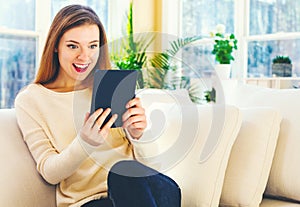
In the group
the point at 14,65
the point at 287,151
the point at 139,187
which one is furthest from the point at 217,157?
the point at 14,65

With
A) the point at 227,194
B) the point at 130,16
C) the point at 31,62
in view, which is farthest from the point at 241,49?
the point at 227,194

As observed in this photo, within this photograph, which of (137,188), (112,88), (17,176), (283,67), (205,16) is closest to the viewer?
(137,188)

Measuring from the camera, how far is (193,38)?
4.49 m

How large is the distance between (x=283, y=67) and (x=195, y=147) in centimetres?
220

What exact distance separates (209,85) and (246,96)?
2050 millimetres

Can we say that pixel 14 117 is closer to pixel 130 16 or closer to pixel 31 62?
pixel 31 62

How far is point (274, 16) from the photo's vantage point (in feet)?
12.9

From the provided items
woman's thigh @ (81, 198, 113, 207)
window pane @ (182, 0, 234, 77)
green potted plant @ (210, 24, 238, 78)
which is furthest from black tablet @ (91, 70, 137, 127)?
window pane @ (182, 0, 234, 77)

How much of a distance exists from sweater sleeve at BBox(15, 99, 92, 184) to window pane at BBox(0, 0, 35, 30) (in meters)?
2.49

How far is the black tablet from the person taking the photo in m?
1.39

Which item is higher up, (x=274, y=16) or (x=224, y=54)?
(x=274, y=16)

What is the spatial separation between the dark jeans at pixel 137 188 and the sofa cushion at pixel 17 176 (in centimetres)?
19

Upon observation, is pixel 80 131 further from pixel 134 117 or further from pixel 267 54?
pixel 267 54

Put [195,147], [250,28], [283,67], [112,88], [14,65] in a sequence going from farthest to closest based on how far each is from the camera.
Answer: [250,28] → [14,65] → [283,67] → [195,147] → [112,88]
